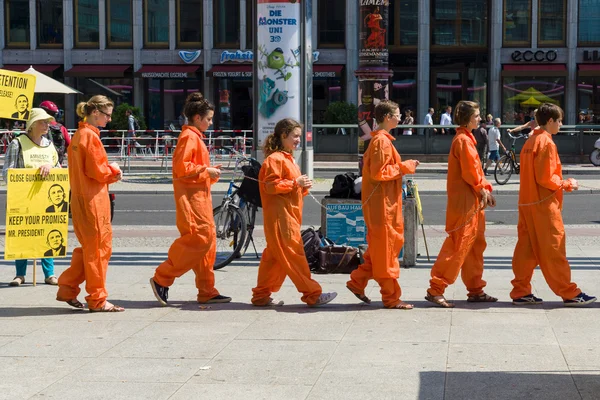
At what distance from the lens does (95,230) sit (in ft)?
26.3

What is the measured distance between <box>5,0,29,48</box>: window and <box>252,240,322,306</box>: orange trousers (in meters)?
37.7

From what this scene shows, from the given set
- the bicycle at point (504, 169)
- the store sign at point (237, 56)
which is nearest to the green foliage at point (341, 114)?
the store sign at point (237, 56)

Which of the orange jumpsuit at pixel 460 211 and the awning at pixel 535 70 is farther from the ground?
the awning at pixel 535 70

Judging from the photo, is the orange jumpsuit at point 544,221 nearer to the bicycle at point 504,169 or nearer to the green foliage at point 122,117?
the bicycle at point 504,169

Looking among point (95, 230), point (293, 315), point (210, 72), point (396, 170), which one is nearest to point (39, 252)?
point (95, 230)

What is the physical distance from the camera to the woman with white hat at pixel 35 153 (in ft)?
30.9

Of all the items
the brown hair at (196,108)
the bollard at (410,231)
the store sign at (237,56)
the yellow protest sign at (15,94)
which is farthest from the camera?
the store sign at (237,56)

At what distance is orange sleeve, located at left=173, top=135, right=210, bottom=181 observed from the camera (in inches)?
320

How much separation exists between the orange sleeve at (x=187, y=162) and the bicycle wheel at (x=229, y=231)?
2.48 metres

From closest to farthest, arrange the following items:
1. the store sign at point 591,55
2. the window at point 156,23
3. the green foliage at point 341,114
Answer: the green foliage at point 341,114 → the store sign at point 591,55 → the window at point 156,23

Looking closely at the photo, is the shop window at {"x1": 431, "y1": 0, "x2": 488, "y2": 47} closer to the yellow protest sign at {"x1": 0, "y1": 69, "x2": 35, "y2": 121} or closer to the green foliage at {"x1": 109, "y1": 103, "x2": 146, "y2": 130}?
the green foliage at {"x1": 109, "y1": 103, "x2": 146, "y2": 130}

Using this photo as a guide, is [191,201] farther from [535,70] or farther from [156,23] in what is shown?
[156,23]

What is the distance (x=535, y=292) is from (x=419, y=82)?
109 feet

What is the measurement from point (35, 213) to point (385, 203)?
3.23 m
